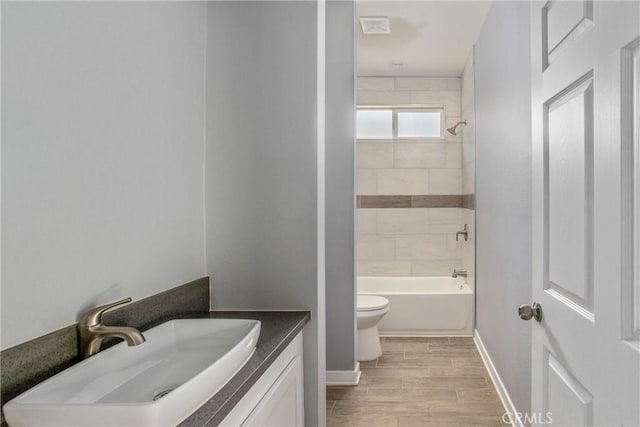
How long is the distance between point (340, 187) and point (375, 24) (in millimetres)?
1369

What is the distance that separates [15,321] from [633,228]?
1275 mm

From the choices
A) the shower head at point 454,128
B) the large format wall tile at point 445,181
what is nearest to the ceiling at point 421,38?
the shower head at point 454,128

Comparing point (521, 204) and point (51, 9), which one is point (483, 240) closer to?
point (521, 204)

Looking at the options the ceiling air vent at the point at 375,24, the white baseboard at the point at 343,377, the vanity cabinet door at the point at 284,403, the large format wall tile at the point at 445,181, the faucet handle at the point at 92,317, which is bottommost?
the white baseboard at the point at 343,377

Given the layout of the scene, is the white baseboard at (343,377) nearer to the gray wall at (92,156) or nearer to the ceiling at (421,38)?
the gray wall at (92,156)

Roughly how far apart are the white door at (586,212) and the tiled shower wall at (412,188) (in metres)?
3.61

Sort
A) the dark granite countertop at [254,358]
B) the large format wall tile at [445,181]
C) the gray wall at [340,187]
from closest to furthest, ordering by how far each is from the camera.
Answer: the dark granite countertop at [254,358]
the gray wall at [340,187]
the large format wall tile at [445,181]

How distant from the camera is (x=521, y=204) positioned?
2326 mm

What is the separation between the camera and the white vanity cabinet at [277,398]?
1.20 m

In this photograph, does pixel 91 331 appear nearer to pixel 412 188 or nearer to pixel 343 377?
pixel 343 377

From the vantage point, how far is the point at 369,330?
11.7 feet

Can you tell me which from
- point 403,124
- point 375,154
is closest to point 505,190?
point 375,154

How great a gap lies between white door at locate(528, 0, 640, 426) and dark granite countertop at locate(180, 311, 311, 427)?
794 mm

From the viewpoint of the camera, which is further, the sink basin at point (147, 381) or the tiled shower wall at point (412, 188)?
the tiled shower wall at point (412, 188)
